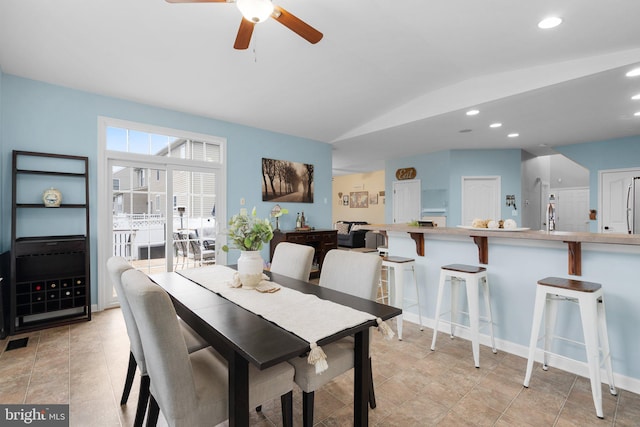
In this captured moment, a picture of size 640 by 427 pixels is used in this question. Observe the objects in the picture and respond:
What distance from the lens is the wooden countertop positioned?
76.6 inches

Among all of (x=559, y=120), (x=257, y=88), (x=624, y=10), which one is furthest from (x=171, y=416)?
(x=559, y=120)

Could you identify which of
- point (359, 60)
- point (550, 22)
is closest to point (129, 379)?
point (359, 60)

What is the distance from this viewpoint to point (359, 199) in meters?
10.7

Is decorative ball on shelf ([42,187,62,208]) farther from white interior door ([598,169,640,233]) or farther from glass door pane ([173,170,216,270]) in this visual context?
white interior door ([598,169,640,233])

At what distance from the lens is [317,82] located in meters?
3.75

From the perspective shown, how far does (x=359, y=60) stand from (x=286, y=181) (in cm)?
258

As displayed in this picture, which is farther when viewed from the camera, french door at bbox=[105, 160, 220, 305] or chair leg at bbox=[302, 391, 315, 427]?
french door at bbox=[105, 160, 220, 305]

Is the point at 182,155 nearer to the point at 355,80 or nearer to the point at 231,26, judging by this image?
the point at 231,26

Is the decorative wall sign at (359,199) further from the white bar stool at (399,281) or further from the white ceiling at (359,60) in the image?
the white bar stool at (399,281)

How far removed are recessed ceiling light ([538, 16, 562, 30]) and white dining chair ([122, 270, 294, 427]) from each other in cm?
332

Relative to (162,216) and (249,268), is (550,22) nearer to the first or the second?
(249,268)

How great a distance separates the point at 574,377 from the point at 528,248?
959 mm

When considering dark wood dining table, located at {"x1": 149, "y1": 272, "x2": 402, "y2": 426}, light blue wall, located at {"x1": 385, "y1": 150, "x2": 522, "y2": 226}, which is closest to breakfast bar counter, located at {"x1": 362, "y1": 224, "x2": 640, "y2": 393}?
dark wood dining table, located at {"x1": 149, "y1": 272, "x2": 402, "y2": 426}

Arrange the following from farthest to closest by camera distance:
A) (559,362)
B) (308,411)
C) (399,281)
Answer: (399,281)
(559,362)
(308,411)
